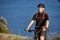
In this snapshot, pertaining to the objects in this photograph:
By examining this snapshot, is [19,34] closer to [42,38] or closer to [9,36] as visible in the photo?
[9,36]

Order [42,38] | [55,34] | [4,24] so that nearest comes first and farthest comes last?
[42,38] < [55,34] < [4,24]

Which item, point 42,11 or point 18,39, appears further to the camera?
point 18,39

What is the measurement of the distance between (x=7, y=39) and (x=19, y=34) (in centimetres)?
53

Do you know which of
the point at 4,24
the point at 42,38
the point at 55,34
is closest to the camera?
the point at 42,38

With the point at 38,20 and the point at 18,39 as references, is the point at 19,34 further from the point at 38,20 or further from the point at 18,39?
the point at 38,20

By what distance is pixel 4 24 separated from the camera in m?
8.47

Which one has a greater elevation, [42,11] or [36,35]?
[42,11]

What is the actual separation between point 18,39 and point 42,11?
178cm

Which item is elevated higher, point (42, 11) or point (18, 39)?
point (42, 11)

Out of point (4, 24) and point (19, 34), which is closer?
point (19, 34)

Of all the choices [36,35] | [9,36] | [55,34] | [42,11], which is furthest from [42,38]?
[9,36]

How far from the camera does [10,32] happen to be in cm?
823

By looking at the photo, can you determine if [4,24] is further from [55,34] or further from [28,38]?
[55,34]

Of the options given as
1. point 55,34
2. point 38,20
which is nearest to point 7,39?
point 55,34
